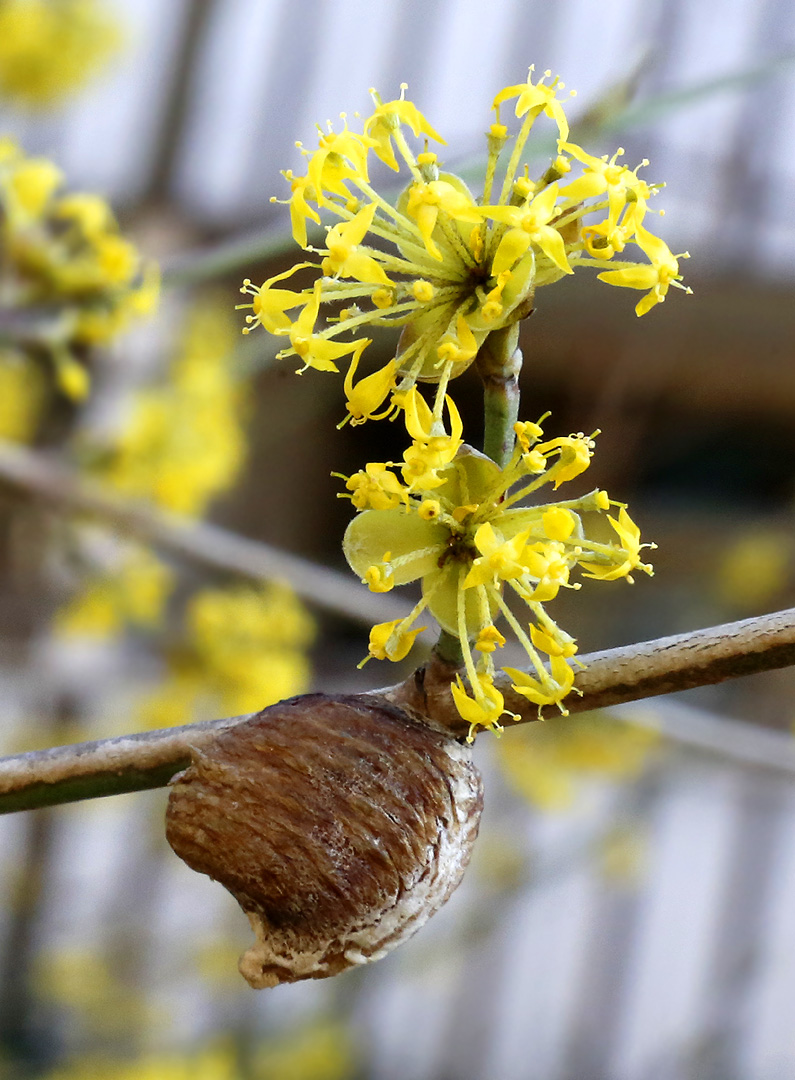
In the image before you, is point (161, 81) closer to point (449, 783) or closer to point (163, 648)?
point (163, 648)

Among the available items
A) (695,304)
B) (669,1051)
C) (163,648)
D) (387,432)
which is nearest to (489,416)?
(163,648)

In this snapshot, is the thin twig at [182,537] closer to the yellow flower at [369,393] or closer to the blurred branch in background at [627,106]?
the blurred branch in background at [627,106]

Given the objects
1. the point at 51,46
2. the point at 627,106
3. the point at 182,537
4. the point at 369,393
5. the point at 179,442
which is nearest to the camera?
the point at 369,393

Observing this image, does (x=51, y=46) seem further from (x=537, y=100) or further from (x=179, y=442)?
(x=537, y=100)

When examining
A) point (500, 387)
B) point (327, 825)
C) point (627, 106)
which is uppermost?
point (627, 106)

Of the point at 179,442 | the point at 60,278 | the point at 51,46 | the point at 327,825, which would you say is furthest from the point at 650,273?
the point at 51,46

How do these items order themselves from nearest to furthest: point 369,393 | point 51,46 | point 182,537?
1. point 369,393
2. point 182,537
3. point 51,46
